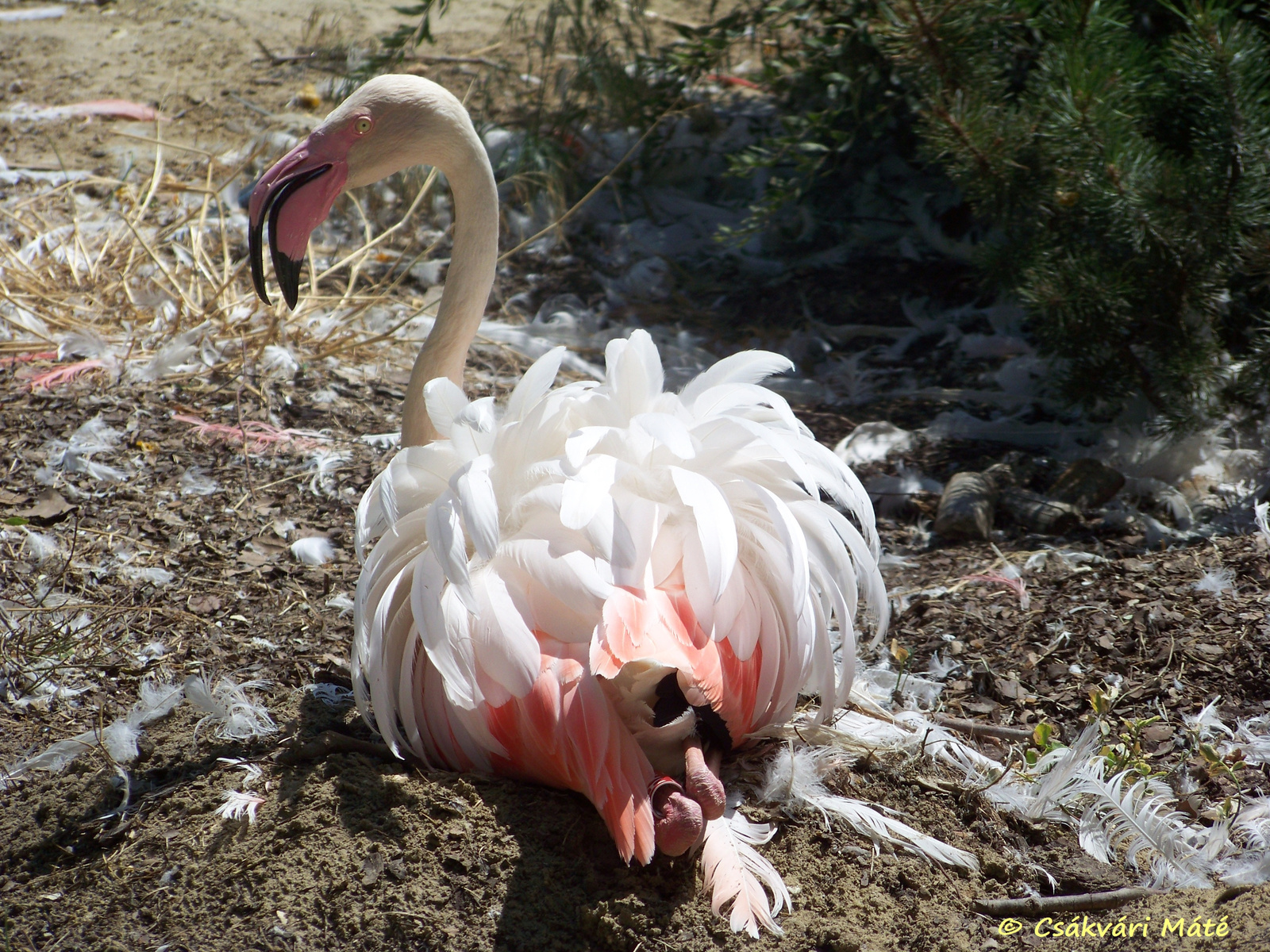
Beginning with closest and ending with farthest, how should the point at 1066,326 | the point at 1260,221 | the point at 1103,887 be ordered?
the point at 1103,887 → the point at 1260,221 → the point at 1066,326

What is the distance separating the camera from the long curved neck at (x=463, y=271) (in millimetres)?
2201

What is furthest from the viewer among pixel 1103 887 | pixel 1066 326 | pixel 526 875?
pixel 1066 326

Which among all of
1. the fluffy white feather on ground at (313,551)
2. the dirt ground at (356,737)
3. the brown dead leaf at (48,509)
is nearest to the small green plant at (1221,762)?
the dirt ground at (356,737)

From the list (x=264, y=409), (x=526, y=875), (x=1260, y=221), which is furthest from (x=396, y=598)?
(x=1260, y=221)

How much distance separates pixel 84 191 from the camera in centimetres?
431

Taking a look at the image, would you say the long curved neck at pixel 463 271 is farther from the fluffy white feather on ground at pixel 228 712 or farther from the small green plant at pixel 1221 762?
the small green plant at pixel 1221 762

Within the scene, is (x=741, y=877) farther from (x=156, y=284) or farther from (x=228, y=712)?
(x=156, y=284)

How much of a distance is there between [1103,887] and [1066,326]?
1.71 meters

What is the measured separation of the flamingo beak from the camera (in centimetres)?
208

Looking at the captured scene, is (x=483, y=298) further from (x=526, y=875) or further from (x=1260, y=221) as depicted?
(x=1260, y=221)

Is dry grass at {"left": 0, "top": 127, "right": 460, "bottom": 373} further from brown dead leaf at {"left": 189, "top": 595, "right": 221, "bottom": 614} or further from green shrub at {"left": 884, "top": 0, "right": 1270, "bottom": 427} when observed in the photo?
green shrub at {"left": 884, "top": 0, "right": 1270, "bottom": 427}

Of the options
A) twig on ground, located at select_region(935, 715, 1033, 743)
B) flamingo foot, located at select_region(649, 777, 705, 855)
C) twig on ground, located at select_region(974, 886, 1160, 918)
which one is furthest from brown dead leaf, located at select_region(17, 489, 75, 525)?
twig on ground, located at select_region(974, 886, 1160, 918)

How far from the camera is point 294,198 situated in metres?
2.10

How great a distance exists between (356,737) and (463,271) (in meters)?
0.98
